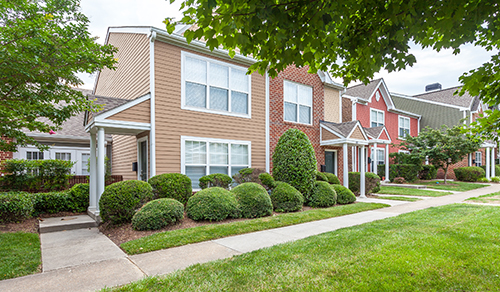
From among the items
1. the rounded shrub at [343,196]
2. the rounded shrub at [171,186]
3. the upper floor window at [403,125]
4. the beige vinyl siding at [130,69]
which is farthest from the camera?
the upper floor window at [403,125]

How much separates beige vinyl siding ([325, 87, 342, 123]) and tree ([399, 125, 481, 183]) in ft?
26.9

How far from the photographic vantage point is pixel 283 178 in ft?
32.2

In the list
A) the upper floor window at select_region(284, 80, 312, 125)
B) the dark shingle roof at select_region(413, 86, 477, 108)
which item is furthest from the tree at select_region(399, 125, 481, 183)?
the upper floor window at select_region(284, 80, 312, 125)

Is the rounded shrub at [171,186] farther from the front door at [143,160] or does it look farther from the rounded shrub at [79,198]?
the rounded shrub at [79,198]

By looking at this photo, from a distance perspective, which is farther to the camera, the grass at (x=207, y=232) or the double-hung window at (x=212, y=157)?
the double-hung window at (x=212, y=157)

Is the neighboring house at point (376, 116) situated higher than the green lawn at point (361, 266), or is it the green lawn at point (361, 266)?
the neighboring house at point (376, 116)

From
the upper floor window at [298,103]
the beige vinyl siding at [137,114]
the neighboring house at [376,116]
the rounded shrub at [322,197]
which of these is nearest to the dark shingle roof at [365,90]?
the neighboring house at [376,116]

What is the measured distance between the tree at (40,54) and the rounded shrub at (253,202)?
4490 mm

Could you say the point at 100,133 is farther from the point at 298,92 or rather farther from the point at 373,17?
the point at 298,92

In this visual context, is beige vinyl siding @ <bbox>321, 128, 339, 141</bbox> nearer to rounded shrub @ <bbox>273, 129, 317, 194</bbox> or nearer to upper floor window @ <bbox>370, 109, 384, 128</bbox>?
rounded shrub @ <bbox>273, 129, 317, 194</bbox>

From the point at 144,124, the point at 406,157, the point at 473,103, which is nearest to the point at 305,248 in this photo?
the point at 144,124

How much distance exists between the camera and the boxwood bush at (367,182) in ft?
42.6

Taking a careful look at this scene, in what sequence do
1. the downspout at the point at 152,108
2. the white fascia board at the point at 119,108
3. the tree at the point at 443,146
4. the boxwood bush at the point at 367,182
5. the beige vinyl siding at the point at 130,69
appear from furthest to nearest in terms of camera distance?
the tree at the point at 443,146, the boxwood bush at the point at 367,182, the beige vinyl siding at the point at 130,69, the downspout at the point at 152,108, the white fascia board at the point at 119,108

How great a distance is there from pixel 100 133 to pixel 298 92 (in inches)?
322
